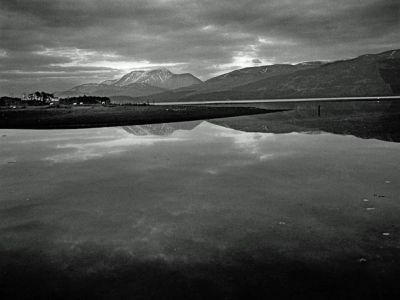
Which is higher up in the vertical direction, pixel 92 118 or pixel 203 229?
pixel 92 118

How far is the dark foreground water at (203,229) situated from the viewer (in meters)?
8.98

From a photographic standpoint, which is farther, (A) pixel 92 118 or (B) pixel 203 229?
(A) pixel 92 118

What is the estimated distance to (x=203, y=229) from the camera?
1269 cm

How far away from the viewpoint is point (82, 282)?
30.2 ft

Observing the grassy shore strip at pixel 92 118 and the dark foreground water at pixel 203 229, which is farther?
the grassy shore strip at pixel 92 118

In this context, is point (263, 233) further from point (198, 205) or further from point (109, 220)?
point (109, 220)

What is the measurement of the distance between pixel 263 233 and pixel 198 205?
13.7 ft

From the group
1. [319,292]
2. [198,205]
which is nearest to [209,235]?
[198,205]

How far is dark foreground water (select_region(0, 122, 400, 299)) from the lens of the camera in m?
8.98

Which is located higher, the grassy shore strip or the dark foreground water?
the grassy shore strip

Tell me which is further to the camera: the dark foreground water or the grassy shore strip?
the grassy shore strip

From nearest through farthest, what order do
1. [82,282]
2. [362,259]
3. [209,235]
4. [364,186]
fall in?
1. [82,282]
2. [362,259]
3. [209,235]
4. [364,186]

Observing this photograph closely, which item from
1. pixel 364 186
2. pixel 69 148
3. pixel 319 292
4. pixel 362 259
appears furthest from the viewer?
pixel 69 148

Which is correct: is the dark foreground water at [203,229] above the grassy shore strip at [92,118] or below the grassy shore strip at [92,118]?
below
